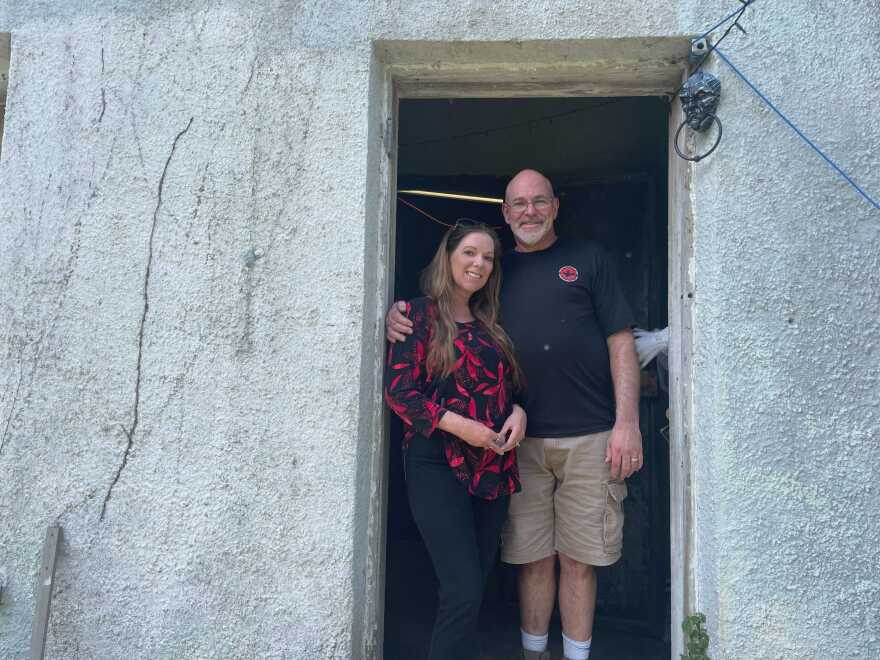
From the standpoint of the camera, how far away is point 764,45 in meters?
2.47

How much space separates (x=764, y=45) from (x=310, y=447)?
215 centimetres

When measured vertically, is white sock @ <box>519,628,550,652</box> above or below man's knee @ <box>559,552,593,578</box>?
below

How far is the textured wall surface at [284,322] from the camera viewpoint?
2.32 metres

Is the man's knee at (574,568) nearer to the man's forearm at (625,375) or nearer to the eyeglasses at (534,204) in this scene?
the man's forearm at (625,375)

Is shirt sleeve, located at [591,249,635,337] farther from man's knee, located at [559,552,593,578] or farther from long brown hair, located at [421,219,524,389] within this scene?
man's knee, located at [559,552,593,578]

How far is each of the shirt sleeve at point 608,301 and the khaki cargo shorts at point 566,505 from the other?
0.46 meters

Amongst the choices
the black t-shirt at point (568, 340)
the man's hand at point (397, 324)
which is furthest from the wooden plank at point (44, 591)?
the black t-shirt at point (568, 340)

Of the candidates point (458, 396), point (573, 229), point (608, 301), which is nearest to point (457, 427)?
point (458, 396)

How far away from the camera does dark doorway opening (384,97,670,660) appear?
377cm

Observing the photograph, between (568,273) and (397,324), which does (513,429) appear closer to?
(397,324)

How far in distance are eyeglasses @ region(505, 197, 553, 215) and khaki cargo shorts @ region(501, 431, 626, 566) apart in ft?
3.31

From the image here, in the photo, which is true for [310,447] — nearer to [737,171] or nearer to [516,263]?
[516,263]

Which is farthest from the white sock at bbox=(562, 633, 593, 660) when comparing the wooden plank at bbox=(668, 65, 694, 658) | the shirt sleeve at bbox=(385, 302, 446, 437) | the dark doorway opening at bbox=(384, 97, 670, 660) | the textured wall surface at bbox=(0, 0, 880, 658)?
the shirt sleeve at bbox=(385, 302, 446, 437)

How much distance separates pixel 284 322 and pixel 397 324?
44 cm
